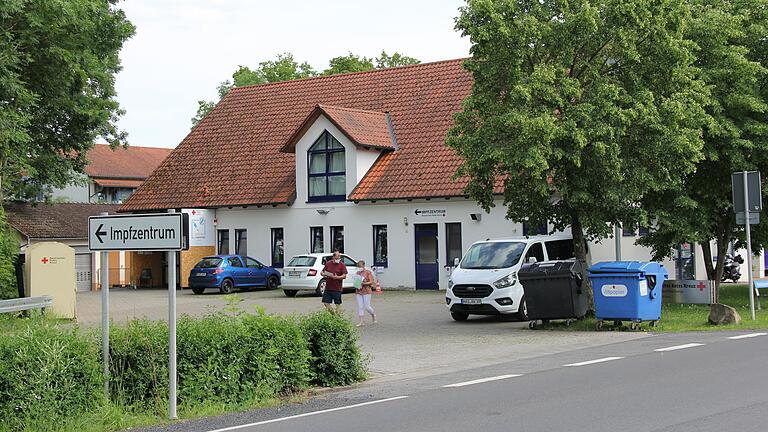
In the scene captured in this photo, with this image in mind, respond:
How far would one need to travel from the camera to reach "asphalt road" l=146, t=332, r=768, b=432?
30.8ft

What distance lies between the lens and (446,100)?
4006 cm

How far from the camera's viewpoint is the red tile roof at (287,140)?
3769cm

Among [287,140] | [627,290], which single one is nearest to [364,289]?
[627,290]

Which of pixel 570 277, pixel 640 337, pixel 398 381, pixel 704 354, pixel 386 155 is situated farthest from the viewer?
pixel 386 155

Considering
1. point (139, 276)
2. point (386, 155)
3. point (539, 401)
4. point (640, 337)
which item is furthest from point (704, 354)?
point (139, 276)

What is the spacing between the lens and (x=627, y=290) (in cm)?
1950

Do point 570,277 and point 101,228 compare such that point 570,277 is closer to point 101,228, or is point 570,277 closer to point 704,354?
point 704,354

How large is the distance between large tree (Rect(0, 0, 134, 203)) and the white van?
12.2 meters

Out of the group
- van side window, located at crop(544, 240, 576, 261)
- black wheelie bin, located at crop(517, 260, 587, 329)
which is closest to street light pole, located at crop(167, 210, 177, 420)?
black wheelie bin, located at crop(517, 260, 587, 329)

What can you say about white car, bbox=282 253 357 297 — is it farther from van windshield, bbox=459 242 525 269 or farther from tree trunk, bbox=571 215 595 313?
tree trunk, bbox=571 215 595 313

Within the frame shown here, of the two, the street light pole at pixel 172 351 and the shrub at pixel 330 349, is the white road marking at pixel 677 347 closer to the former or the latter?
the shrub at pixel 330 349

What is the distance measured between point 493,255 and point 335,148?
1683cm

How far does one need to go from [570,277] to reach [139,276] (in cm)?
3012

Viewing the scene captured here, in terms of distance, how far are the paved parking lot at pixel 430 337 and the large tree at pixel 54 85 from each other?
6.06 meters
